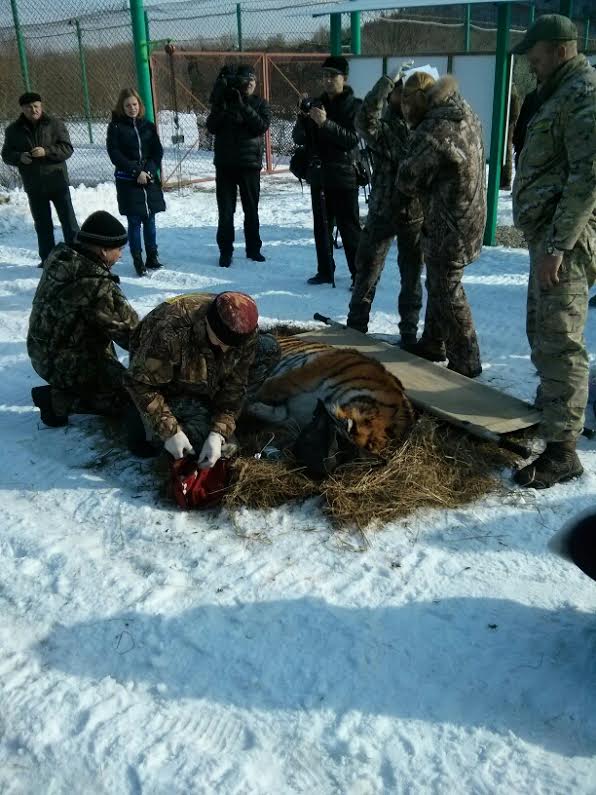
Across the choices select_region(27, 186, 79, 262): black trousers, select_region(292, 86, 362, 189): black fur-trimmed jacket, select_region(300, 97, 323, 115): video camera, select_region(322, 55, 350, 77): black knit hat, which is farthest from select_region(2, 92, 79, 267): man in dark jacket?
select_region(322, 55, 350, 77): black knit hat

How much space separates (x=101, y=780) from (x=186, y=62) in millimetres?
16834

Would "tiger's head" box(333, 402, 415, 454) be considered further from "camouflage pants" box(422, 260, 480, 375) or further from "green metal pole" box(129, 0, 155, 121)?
"green metal pole" box(129, 0, 155, 121)

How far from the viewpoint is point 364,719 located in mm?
2336

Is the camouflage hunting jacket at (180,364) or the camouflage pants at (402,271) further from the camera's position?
the camouflage pants at (402,271)

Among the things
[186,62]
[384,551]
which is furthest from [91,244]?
[186,62]

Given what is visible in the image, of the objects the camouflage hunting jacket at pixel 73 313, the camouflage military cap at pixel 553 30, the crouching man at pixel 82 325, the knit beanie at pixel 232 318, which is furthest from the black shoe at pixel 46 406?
the camouflage military cap at pixel 553 30

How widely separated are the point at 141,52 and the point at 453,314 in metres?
7.06

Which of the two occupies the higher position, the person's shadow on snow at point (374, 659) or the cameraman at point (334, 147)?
the cameraman at point (334, 147)

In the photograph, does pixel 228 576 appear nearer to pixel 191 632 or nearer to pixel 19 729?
pixel 191 632

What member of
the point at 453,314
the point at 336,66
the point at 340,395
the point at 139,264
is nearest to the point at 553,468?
the point at 340,395

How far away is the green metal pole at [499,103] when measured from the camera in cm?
732

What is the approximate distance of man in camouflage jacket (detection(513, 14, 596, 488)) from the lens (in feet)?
10.5

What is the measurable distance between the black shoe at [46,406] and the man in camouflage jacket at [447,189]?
8.34ft

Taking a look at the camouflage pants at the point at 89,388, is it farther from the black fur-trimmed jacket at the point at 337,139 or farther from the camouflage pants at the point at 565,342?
the black fur-trimmed jacket at the point at 337,139
